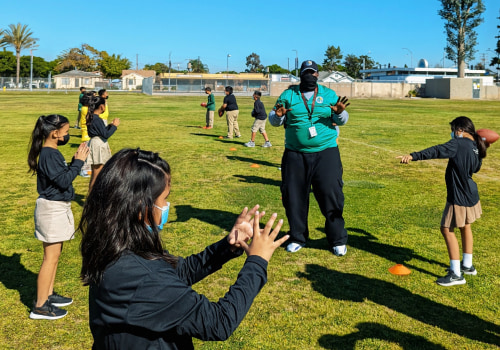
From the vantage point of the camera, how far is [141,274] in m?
1.81

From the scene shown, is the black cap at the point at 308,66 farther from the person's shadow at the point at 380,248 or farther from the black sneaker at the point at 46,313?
the black sneaker at the point at 46,313

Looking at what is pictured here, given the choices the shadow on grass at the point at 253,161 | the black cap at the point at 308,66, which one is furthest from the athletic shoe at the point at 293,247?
the shadow on grass at the point at 253,161

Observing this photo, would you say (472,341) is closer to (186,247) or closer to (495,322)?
(495,322)

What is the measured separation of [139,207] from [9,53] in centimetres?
11961

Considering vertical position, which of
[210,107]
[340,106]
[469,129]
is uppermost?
[210,107]

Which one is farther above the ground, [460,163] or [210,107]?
[210,107]

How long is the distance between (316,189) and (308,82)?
144 centimetres

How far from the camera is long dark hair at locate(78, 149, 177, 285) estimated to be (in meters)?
1.89

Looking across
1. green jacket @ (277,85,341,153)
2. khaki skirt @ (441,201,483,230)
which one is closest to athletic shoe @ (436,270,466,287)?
khaki skirt @ (441,201,483,230)

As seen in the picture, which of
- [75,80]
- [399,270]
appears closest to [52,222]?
[399,270]

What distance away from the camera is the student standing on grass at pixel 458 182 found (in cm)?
521

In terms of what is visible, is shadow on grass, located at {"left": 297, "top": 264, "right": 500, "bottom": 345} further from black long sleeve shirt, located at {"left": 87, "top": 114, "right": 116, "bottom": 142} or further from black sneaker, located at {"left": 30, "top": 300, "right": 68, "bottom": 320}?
black long sleeve shirt, located at {"left": 87, "top": 114, "right": 116, "bottom": 142}

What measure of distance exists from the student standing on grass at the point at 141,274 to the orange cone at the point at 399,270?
3.97 m

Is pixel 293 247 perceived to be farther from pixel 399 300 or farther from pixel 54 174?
pixel 54 174
